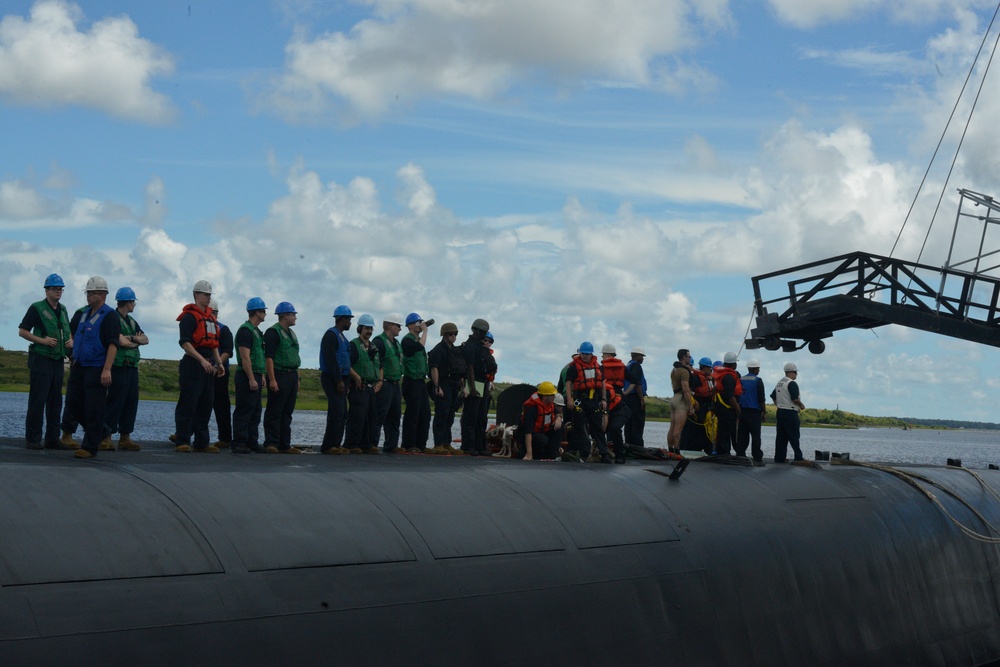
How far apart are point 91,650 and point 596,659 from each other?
4.39m

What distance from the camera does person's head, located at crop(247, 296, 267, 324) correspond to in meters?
15.0

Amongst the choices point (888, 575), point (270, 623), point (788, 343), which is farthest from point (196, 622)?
point (788, 343)

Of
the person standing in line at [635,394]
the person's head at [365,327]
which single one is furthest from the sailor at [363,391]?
the person standing in line at [635,394]

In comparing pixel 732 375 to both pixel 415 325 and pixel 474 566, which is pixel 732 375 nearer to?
pixel 415 325

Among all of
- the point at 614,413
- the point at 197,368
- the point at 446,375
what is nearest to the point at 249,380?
the point at 197,368

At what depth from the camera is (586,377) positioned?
56.2 ft

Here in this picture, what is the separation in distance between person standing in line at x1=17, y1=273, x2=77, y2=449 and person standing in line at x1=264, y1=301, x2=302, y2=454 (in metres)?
2.69

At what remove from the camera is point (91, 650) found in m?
6.16

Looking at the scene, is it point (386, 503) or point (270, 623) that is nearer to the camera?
point (270, 623)

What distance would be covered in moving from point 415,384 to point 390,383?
0.74 meters

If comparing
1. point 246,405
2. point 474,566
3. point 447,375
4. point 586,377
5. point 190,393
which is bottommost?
point 474,566

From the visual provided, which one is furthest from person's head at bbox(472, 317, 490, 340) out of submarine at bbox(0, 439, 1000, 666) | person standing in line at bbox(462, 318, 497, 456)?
submarine at bbox(0, 439, 1000, 666)

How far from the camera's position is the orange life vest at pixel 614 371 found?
1944 centimetres

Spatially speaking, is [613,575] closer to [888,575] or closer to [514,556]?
[514,556]
